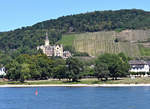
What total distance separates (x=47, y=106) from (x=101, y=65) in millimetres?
42466

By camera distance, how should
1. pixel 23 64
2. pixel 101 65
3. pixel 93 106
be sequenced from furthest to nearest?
pixel 23 64
pixel 101 65
pixel 93 106

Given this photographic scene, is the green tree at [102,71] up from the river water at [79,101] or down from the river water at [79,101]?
up

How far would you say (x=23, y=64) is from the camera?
371ft

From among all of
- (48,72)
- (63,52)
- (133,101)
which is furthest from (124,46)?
(133,101)

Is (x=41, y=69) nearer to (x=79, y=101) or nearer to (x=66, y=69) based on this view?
(x=66, y=69)

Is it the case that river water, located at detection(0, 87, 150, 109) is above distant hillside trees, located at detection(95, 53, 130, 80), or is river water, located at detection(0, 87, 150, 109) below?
below

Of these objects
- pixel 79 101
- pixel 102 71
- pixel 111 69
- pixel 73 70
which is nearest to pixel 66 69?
pixel 73 70

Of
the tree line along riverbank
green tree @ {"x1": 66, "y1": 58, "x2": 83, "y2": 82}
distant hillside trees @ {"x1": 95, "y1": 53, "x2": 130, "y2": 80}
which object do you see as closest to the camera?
distant hillside trees @ {"x1": 95, "y1": 53, "x2": 130, "y2": 80}

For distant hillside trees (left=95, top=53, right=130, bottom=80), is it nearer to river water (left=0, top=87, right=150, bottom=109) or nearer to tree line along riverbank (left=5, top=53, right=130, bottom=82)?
tree line along riverbank (left=5, top=53, right=130, bottom=82)

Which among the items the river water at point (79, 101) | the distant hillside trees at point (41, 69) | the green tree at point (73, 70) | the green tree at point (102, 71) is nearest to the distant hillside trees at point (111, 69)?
the green tree at point (102, 71)

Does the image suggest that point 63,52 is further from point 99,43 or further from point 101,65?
point 101,65

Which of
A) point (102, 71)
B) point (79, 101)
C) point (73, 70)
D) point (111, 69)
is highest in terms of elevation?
point (111, 69)

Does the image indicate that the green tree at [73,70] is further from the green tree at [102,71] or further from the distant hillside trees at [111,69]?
the green tree at [102,71]

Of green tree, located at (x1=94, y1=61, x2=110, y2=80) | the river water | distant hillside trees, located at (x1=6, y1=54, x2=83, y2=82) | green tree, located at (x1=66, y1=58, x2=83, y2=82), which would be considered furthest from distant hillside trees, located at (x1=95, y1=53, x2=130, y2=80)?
the river water
